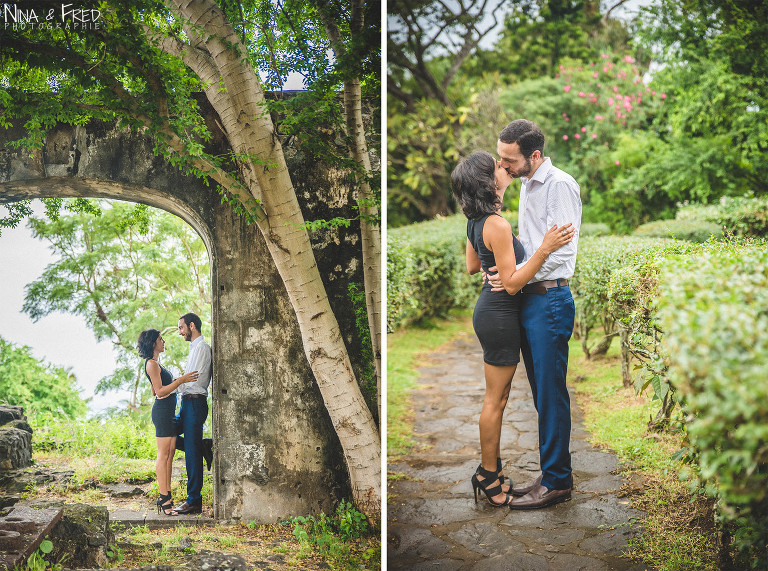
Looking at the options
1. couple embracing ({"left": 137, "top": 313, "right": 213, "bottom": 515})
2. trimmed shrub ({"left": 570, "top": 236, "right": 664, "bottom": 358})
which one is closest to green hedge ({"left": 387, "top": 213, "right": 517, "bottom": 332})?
trimmed shrub ({"left": 570, "top": 236, "right": 664, "bottom": 358})

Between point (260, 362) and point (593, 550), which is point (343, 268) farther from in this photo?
point (593, 550)

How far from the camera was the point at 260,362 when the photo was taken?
2.94 meters

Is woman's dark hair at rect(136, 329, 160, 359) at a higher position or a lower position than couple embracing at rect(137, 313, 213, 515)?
higher

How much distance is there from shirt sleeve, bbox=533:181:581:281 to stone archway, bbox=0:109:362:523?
3.47 feet

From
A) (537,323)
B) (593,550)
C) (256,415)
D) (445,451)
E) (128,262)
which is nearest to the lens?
(593,550)

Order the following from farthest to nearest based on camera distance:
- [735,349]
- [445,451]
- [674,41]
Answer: [674,41] → [445,451] → [735,349]

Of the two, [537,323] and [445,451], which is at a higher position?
[537,323]

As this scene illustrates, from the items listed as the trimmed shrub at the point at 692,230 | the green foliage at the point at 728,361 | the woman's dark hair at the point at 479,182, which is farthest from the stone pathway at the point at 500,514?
the trimmed shrub at the point at 692,230

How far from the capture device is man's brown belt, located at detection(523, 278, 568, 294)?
2.49 metres

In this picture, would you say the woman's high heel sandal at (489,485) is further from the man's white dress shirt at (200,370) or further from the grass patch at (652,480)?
the man's white dress shirt at (200,370)

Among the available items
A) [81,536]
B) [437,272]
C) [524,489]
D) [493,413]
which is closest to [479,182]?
[493,413]

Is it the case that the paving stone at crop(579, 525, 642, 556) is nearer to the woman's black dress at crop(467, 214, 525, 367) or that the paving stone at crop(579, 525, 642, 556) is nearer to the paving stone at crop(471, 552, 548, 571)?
the paving stone at crop(471, 552, 548, 571)

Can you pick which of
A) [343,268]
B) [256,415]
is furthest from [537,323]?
[256,415]

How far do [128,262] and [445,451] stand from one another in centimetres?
263
